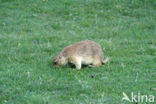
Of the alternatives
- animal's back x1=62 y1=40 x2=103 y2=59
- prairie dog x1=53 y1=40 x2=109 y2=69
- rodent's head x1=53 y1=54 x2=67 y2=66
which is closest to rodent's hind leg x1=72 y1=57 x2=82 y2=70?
prairie dog x1=53 y1=40 x2=109 y2=69

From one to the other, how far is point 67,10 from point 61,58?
636 cm

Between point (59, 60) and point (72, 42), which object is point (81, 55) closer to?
point (59, 60)

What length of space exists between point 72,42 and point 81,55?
2278mm

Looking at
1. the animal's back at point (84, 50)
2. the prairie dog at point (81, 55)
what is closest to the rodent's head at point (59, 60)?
the prairie dog at point (81, 55)

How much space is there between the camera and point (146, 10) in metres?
15.1

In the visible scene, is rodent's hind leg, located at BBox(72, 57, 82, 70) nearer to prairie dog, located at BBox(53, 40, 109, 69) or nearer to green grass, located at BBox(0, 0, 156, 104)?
prairie dog, located at BBox(53, 40, 109, 69)

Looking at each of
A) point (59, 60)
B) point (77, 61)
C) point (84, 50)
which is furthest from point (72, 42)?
point (59, 60)

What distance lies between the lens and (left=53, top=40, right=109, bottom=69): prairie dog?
8.79m

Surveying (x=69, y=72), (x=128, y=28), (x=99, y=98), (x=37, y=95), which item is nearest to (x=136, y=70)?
(x=69, y=72)

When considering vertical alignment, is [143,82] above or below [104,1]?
below

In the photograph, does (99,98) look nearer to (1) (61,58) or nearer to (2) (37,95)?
(2) (37,95)

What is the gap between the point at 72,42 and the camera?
1121cm

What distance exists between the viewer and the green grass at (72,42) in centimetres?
719

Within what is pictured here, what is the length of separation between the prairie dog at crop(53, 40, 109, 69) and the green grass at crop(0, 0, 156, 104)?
21 centimetres
